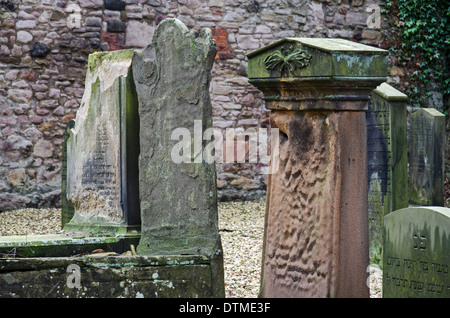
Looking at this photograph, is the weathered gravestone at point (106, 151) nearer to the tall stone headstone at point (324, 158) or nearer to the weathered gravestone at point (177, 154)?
the weathered gravestone at point (177, 154)

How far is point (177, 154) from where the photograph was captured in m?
4.55

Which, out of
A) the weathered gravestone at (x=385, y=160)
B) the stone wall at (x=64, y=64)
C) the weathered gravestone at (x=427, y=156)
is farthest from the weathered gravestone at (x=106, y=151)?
the weathered gravestone at (x=427, y=156)

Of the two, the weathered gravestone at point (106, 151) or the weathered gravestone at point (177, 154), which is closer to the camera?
the weathered gravestone at point (177, 154)

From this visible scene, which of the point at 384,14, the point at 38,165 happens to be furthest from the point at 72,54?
the point at 384,14

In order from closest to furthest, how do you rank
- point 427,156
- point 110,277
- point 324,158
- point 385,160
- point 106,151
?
point 324,158 → point 110,277 → point 106,151 → point 385,160 → point 427,156

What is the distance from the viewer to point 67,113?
31.4 ft

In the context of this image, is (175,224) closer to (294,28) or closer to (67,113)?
(67,113)

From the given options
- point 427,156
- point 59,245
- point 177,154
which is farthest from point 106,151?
point 427,156

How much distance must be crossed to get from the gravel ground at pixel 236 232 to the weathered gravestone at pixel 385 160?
52 cm

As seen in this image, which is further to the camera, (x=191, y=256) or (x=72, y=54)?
(x=72, y=54)

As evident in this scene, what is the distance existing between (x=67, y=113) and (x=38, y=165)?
84 cm

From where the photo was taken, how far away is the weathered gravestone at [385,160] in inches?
239

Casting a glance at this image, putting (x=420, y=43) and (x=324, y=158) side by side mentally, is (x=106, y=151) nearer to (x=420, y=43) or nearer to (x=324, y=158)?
(x=324, y=158)

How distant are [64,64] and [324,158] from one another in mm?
6816
